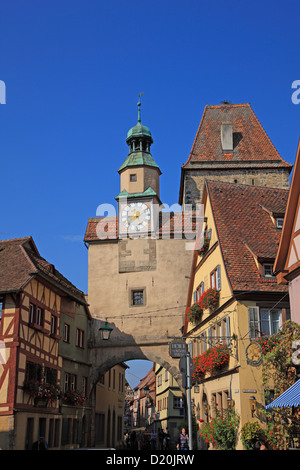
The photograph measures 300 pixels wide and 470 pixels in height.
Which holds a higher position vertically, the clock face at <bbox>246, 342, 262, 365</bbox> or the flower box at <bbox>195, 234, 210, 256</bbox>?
the flower box at <bbox>195, 234, 210, 256</bbox>

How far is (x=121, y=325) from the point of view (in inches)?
1193

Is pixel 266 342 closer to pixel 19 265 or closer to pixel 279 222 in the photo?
pixel 279 222

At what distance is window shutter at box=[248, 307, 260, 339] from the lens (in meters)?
17.3

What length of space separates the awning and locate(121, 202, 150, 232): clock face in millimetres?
19396

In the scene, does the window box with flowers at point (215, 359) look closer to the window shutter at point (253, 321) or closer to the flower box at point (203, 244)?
the window shutter at point (253, 321)

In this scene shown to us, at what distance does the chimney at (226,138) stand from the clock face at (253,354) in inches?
911

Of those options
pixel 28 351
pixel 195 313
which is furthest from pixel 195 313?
pixel 28 351

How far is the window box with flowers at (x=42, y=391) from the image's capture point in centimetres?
1997

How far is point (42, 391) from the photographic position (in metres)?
20.9

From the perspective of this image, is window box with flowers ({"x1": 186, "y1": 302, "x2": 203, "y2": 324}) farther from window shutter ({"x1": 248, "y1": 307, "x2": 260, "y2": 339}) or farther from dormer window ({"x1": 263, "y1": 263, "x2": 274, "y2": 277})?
window shutter ({"x1": 248, "y1": 307, "x2": 260, "y2": 339})

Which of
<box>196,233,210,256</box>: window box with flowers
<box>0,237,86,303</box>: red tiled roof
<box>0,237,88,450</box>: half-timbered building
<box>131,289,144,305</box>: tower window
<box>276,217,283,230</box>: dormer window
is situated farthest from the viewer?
<box>131,289,144,305</box>: tower window

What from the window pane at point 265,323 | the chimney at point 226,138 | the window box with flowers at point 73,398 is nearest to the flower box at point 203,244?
the window pane at point 265,323

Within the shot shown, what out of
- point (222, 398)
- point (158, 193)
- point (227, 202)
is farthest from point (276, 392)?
point (158, 193)

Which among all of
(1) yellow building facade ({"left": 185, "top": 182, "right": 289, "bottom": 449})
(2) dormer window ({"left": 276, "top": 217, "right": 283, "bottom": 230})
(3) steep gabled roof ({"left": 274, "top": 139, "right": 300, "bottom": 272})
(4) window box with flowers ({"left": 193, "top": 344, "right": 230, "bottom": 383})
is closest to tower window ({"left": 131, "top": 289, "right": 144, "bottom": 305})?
(1) yellow building facade ({"left": 185, "top": 182, "right": 289, "bottom": 449})
